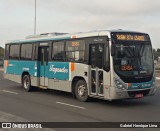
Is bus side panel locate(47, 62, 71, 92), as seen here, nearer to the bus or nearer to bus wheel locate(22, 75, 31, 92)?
the bus

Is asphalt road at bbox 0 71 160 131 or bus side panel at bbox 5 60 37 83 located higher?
bus side panel at bbox 5 60 37 83

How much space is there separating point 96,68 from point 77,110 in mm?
2043

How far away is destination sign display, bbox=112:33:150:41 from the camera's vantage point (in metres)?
11.9

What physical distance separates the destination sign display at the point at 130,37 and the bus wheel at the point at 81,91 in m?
2.39

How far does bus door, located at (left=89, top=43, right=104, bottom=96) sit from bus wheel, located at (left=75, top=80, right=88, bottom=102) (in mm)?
501

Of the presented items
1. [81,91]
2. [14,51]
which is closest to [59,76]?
[81,91]

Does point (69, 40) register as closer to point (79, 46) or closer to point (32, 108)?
point (79, 46)

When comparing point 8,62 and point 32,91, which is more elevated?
point 8,62

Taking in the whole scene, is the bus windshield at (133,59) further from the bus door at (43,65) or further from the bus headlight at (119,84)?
the bus door at (43,65)

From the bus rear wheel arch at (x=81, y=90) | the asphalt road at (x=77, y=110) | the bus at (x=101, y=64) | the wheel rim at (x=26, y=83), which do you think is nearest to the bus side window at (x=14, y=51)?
the wheel rim at (x=26, y=83)

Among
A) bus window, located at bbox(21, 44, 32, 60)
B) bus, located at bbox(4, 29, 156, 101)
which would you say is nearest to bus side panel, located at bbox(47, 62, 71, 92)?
bus, located at bbox(4, 29, 156, 101)

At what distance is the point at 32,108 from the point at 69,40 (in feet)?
13.2

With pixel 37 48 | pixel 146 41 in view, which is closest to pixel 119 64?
pixel 146 41

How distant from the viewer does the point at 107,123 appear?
28.9 feet
